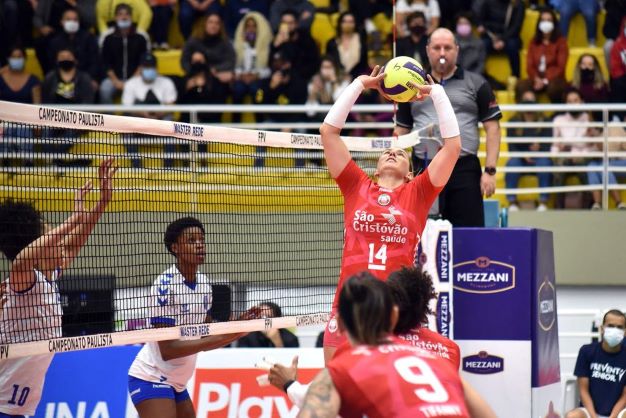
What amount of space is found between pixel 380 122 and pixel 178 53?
3979 millimetres

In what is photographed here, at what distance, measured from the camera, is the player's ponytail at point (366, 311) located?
4.90 m

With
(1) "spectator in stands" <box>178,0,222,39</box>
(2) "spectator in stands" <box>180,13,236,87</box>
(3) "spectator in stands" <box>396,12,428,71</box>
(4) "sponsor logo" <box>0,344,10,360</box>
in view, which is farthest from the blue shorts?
(1) "spectator in stands" <box>178,0,222,39</box>

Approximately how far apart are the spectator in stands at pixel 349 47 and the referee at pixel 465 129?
288 inches

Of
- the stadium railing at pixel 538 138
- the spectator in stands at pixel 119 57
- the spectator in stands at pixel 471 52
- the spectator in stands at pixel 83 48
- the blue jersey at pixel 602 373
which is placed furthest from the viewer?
the spectator in stands at pixel 83 48

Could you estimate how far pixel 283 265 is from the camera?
11.4 m

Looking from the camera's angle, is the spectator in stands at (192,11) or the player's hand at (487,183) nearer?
the player's hand at (487,183)

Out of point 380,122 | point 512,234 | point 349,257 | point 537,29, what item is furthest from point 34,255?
point 537,29

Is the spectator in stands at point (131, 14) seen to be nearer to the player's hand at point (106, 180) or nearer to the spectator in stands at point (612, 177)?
the spectator in stands at point (612, 177)

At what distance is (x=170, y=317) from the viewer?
26.3ft

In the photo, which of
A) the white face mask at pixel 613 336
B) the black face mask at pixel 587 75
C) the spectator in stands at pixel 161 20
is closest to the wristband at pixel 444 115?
the white face mask at pixel 613 336

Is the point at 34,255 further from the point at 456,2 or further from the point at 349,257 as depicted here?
the point at 456,2

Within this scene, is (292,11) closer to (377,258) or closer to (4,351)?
(377,258)

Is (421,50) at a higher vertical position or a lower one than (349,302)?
higher

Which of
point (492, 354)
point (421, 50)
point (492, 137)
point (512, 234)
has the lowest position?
point (492, 354)
